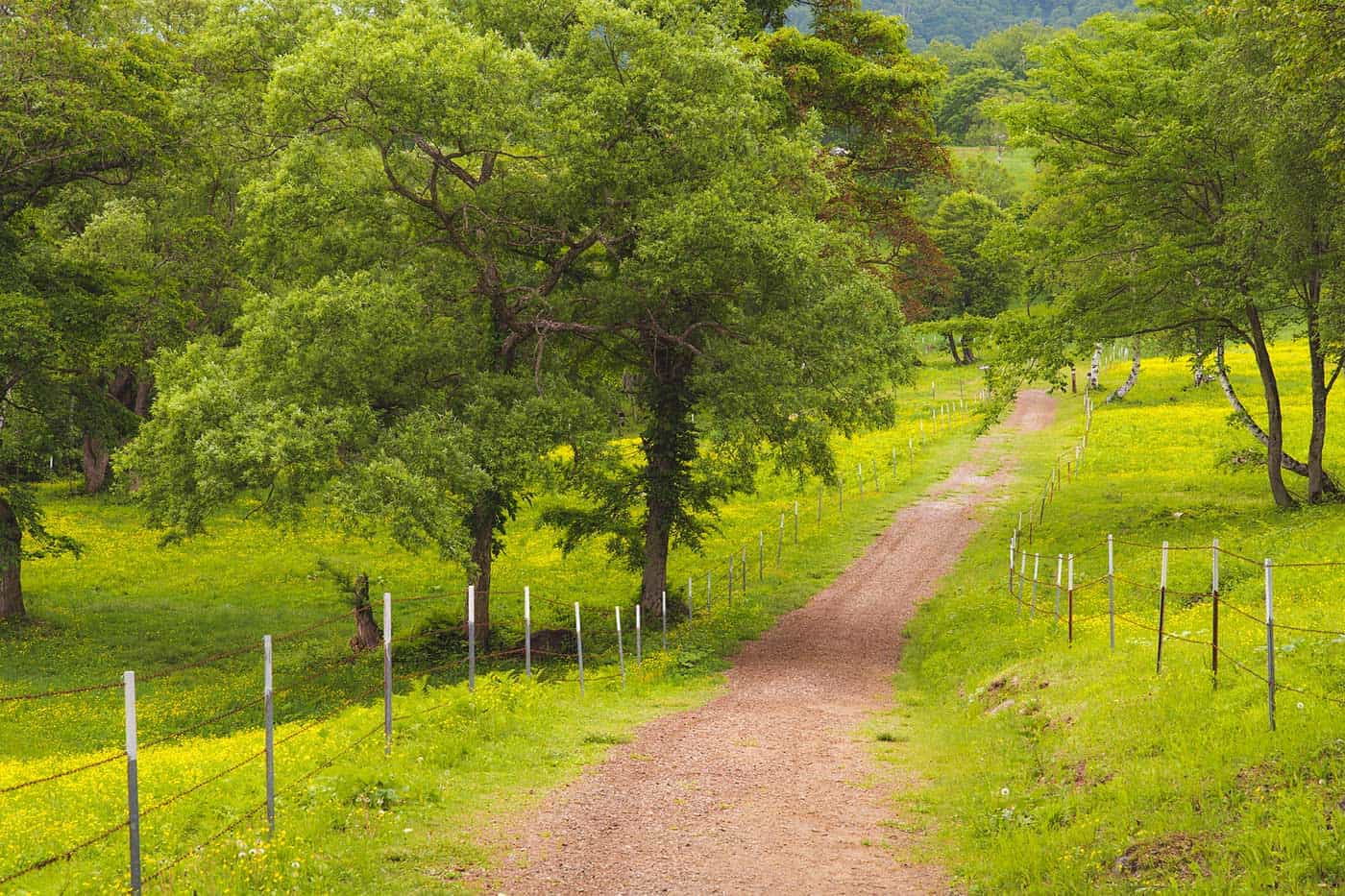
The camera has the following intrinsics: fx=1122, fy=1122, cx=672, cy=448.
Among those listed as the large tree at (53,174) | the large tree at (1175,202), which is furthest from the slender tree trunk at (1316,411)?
the large tree at (53,174)

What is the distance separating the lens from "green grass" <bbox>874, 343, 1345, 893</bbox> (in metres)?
10.1

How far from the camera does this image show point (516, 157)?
24.0 m

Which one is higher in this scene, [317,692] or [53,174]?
[53,174]

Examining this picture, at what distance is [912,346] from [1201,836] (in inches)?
683

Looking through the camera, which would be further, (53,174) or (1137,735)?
(53,174)

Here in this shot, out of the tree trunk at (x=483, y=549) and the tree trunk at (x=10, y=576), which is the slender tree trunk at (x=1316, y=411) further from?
the tree trunk at (x=10, y=576)

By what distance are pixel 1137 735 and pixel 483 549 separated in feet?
58.7

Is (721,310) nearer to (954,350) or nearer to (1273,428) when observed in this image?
(1273,428)

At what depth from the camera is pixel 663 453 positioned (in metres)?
28.8

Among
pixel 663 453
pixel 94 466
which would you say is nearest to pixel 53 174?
pixel 663 453

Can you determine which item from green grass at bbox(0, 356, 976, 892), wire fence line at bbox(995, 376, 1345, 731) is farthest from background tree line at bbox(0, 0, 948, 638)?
wire fence line at bbox(995, 376, 1345, 731)

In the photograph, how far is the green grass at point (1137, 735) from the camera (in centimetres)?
1009

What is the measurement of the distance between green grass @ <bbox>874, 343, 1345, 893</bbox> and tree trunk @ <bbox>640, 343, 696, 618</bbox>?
6.89 metres

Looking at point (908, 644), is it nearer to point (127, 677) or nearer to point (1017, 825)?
point (1017, 825)
